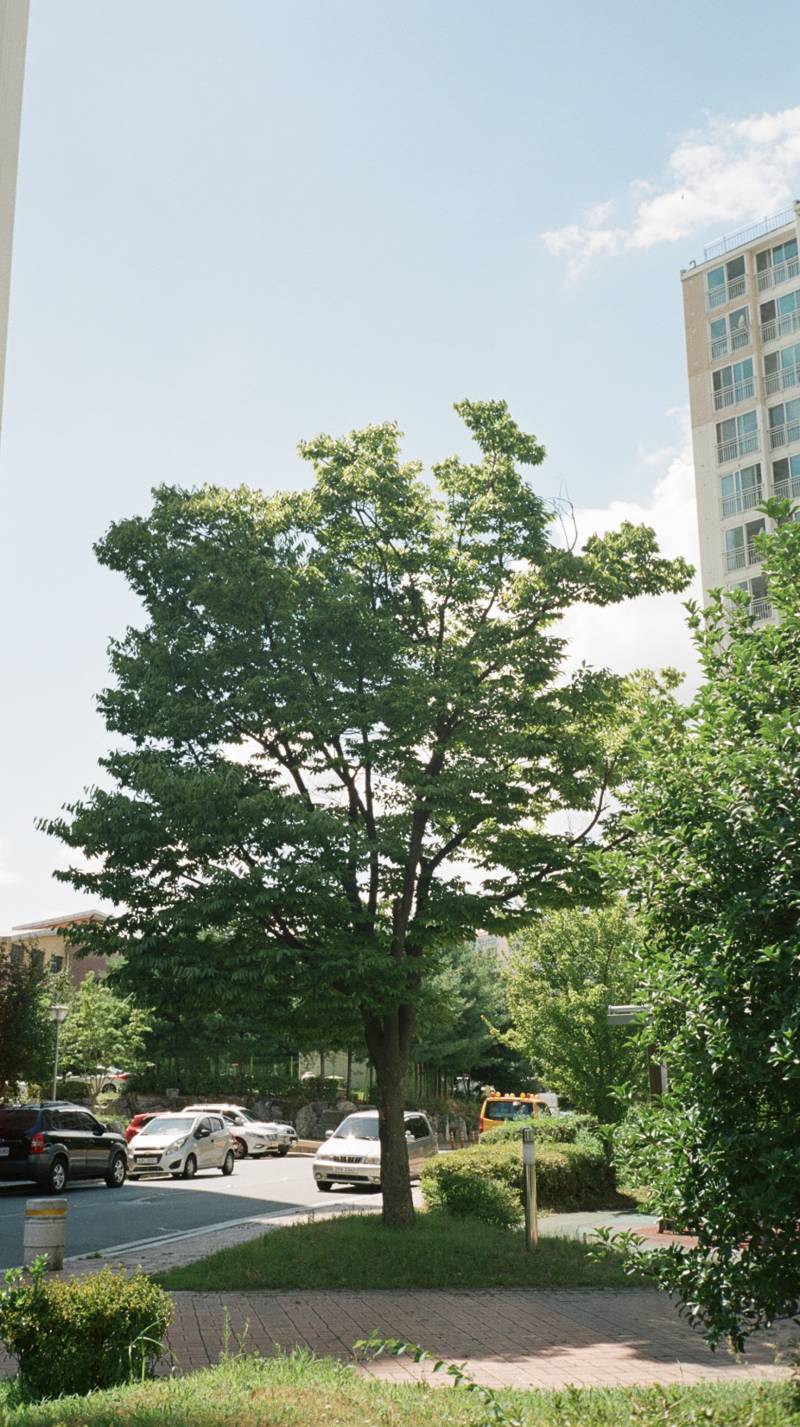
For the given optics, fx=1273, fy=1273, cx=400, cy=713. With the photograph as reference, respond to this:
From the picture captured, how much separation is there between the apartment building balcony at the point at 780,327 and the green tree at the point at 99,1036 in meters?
36.2

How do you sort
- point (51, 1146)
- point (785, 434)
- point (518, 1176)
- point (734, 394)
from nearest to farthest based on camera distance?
point (518, 1176) < point (51, 1146) < point (785, 434) < point (734, 394)

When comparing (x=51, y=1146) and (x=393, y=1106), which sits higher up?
(x=393, y=1106)

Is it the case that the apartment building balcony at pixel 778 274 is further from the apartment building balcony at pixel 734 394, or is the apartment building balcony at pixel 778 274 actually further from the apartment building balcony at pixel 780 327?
the apartment building balcony at pixel 734 394

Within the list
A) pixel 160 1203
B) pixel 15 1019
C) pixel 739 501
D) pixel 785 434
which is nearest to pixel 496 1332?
pixel 160 1203

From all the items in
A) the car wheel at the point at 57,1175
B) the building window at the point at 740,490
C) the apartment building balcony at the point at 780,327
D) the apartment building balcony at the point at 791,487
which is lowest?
the car wheel at the point at 57,1175

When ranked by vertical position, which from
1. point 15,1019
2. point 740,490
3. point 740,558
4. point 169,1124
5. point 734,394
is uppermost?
point 734,394

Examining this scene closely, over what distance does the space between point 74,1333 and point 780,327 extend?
169 feet

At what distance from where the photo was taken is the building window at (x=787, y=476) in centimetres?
5012

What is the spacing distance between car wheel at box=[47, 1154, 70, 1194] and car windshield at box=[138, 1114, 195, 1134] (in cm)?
484

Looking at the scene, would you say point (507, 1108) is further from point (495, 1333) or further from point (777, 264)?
point (777, 264)

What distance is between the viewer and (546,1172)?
18.7 metres

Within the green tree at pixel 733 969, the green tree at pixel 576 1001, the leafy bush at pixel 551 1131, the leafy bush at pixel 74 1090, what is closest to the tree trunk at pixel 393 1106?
the leafy bush at pixel 551 1131

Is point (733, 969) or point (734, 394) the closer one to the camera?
point (733, 969)

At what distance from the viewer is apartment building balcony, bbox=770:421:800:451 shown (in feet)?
167
